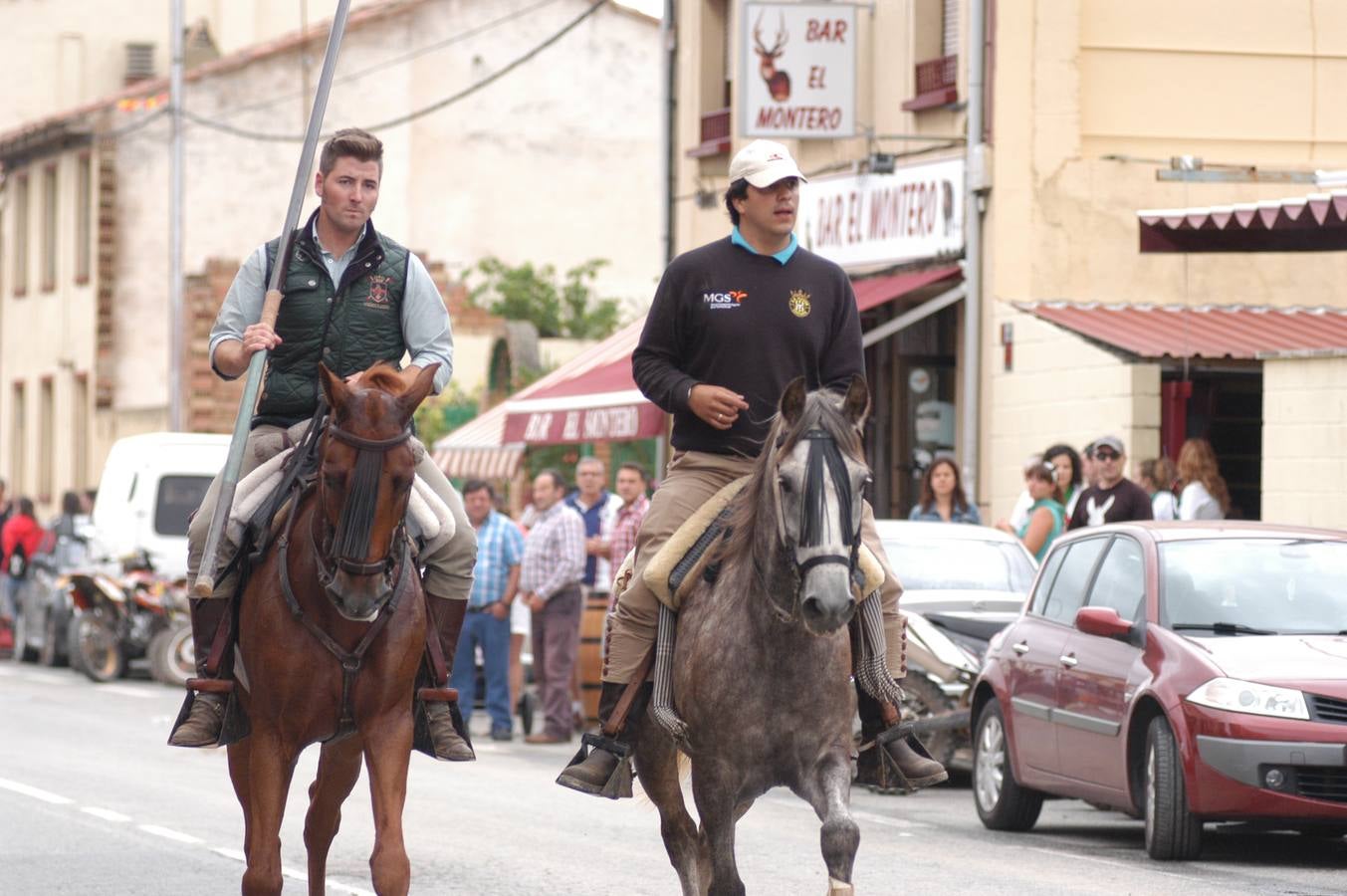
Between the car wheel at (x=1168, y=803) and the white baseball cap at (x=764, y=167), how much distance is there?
4721mm

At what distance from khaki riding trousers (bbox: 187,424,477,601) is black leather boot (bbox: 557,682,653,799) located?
24.4 inches

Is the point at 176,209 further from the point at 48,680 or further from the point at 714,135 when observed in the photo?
the point at 48,680

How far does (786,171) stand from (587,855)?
4.92 metres

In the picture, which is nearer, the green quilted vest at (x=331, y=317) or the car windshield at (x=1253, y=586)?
the green quilted vest at (x=331, y=317)

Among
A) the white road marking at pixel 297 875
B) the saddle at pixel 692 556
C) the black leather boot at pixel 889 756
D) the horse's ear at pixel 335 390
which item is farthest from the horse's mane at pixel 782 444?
the white road marking at pixel 297 875

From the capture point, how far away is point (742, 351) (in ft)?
28.0

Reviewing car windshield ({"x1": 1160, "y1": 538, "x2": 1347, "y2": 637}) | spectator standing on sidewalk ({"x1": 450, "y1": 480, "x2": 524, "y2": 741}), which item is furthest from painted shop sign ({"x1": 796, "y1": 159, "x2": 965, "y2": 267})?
car windshield ({"x1": 1160, "y1": 538, "x2": 1347, "y2": 637})

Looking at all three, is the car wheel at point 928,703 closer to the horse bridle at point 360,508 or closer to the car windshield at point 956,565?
the car windshield at point 956,565

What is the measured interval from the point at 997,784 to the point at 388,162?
117 ft

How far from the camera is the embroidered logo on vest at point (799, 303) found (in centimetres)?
852

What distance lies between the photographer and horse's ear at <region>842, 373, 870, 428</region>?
25.4 ft

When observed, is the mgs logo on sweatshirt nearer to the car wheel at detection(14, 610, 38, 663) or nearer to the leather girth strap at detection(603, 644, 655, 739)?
the leather girth strap at detection(603, 644, 655, 739)

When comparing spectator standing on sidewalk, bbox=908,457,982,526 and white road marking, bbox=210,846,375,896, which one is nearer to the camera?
white road marking, bbox=210,846,375,896

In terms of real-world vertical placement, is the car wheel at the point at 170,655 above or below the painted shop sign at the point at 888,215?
below
